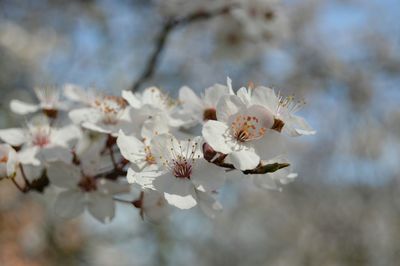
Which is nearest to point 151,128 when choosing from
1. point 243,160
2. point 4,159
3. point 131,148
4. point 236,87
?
point 131,148

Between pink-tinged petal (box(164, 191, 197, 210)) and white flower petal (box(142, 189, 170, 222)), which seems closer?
pink-tinged petal (box(164, 191, 197, 210))

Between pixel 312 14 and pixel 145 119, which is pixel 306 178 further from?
pixel 145 119

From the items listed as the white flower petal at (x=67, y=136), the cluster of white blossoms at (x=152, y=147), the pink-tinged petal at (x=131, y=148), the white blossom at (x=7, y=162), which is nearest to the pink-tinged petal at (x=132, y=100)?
the cluster of white blossoms at (x=152, y=147)

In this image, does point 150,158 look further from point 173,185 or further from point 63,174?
point 63,174

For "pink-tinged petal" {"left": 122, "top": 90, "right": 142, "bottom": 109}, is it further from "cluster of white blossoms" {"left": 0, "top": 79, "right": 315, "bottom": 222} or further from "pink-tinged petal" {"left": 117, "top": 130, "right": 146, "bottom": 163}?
"pink-tinged petal" {"left": 117, "top": 130, "right": 146, "bottom": 163}

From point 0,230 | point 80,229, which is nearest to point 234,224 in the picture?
point 80,229

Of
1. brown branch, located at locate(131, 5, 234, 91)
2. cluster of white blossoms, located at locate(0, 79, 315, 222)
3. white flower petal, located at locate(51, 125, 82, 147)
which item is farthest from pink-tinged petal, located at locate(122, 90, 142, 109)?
brown branch, located at locate(131, 5, 234, 91)

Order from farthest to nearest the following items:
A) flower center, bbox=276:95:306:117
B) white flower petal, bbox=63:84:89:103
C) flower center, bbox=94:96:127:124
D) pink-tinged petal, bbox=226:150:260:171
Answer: white flower petal, bbox=63:84:89:103 < flower center, bbox=94:96:127:124 < flower center, bbox=276:95:306:117 < pink-tinged petal, bbox=226:150:260:171

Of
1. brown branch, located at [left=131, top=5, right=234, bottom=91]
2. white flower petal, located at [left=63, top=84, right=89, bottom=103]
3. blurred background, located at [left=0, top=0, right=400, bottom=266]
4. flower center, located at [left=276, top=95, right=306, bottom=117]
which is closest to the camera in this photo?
flower center, located at [left=276, top=95, right=306, bottom=117]
